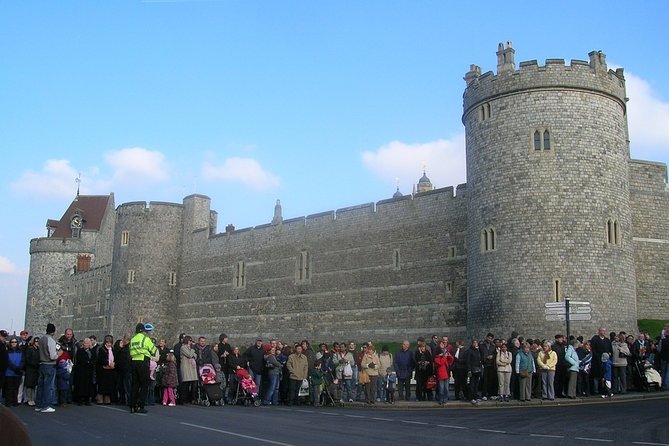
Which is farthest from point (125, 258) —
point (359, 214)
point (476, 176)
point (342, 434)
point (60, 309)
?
point (342, 434)

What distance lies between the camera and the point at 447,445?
927 cm

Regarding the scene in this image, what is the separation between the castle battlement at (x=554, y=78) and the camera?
2594cm

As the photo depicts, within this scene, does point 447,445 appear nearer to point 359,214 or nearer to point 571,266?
point 571,266

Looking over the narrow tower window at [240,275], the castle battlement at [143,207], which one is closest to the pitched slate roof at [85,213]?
the castle battlement at [143,207]

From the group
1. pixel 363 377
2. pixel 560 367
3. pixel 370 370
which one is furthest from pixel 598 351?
pixel 363 377

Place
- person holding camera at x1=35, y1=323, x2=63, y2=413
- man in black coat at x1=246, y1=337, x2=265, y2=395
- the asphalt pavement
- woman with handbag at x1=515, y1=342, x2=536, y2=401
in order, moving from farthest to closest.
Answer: man in black coat at x1=246, y1=337, x2=265, y2=395, woman with handbag at x1=515, y1=342, x2=536, y2=401, person holding camera at x1=35, y1=323, x2=63, y2=413, the asphalt pavement

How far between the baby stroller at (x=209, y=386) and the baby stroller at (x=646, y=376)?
10.2m

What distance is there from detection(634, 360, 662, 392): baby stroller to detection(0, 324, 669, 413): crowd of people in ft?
0.09

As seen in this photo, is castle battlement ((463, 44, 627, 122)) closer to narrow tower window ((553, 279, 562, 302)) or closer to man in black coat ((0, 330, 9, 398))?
narrow tower window ((553, 279, 562, 302))

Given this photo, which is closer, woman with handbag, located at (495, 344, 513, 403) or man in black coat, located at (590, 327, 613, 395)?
woman with handbag, located at (495, 344, 513, 403)

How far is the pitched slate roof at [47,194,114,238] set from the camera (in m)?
72.9

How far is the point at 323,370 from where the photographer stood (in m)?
18.5

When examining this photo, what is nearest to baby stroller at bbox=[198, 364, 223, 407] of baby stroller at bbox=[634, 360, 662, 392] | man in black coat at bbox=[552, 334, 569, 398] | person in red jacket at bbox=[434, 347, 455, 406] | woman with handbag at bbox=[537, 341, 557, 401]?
person in red jacket at bbox=[434, 347, 455, 406]

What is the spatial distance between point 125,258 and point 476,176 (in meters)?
28.7
